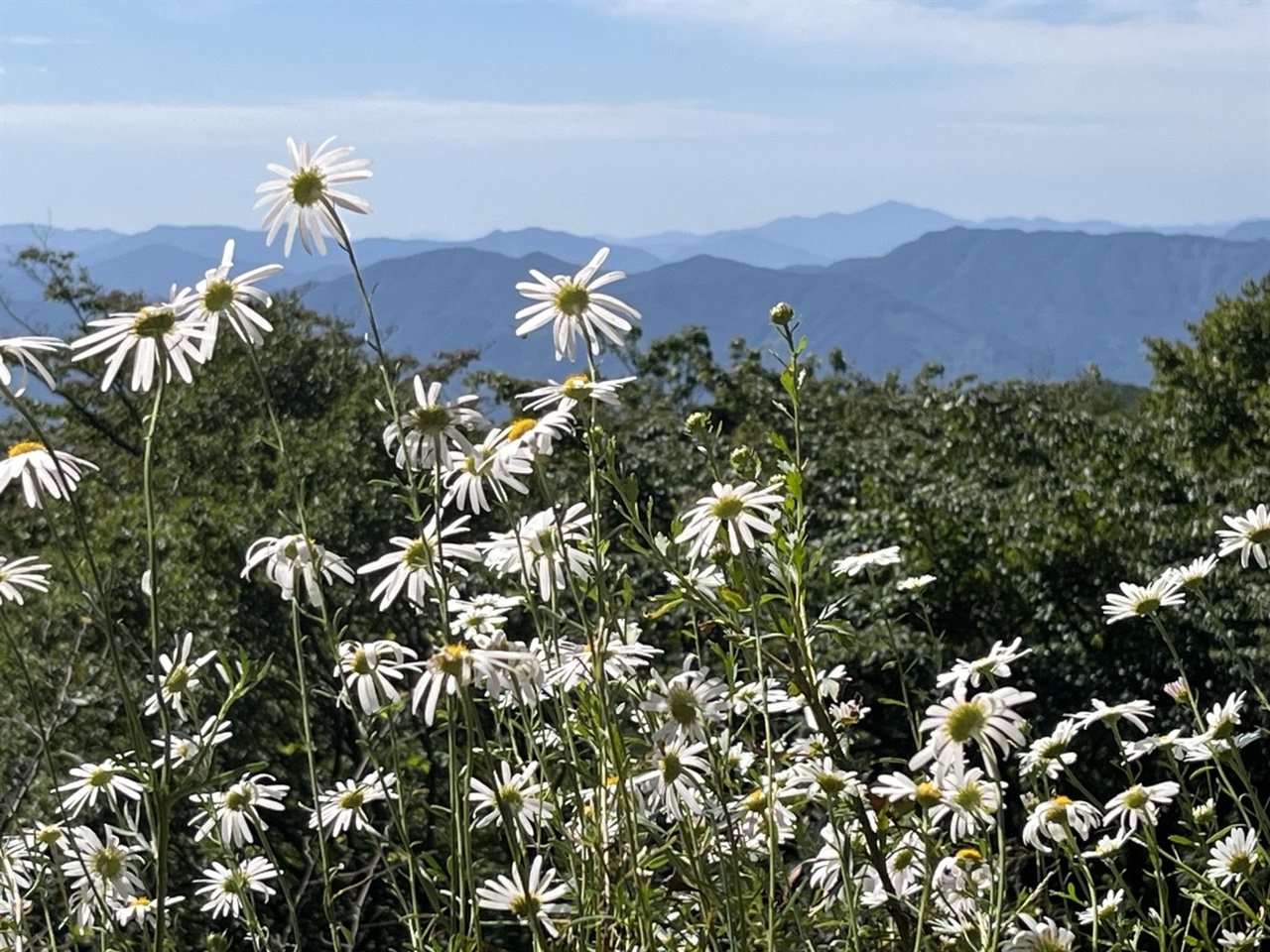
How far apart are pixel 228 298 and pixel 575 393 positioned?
0.44 m

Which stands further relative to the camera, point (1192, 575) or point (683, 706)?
point (1192, 575)

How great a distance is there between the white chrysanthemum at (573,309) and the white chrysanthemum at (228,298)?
1.13 feet

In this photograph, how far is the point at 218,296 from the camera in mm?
1655

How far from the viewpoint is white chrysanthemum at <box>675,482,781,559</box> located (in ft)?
5.89

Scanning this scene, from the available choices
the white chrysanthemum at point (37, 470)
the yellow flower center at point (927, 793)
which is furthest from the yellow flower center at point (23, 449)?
the yellow flower center at point (927, 793)

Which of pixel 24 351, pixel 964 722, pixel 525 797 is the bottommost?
pixel 525 797

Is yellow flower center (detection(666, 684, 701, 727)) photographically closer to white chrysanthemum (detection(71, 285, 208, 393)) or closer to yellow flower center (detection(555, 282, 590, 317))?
yellow flower center (detection(555, 282, 590, 317))

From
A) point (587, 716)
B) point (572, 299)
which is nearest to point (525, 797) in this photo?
point (587, 716)

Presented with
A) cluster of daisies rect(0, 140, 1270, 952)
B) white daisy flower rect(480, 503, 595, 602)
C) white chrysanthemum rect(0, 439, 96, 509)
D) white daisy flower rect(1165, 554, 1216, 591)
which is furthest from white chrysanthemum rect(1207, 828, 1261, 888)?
white chrysanthemum rect(0, 439, 96, 509)

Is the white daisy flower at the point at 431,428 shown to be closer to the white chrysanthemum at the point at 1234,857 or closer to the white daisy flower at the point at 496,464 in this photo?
the white daisy flower at the point at 496,464

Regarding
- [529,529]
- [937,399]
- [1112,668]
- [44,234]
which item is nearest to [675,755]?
[529,529]

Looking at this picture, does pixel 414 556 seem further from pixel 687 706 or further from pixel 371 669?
pixel 687 706

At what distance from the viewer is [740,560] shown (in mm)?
1747

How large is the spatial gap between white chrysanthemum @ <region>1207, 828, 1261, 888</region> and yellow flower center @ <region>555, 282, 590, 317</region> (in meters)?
1.37
